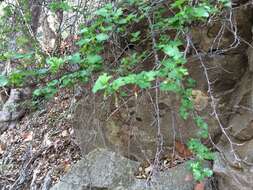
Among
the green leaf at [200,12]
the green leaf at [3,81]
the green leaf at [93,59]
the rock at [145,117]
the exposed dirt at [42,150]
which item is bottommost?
the exposed dirt at [42,150]

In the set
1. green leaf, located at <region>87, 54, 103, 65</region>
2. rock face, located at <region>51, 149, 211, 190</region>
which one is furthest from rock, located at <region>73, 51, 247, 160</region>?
green leaf, located at <region>87, 54, 103, 65</region>

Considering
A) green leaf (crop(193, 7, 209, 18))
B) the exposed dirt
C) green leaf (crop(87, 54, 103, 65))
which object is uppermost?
green leaf (crop(193, 7, 209, 18))

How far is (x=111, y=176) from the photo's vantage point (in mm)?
3520

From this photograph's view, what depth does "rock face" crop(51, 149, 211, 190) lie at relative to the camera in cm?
323

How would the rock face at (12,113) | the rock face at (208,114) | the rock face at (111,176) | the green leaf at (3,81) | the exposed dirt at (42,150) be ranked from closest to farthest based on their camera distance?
1. the green leaf at (3,81)
2. the rock face at (208,114)
3. the rock face at (111,176)
4. the exposed dirt at (42,150)
5. the rock face at (12,113)

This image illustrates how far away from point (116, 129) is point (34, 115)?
1615mm

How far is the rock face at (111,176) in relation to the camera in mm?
3230

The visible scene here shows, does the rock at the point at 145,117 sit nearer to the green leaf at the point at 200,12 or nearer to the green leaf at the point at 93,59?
the green leaf at the point at 93,59

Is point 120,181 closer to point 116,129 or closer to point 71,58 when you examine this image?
point 116,129

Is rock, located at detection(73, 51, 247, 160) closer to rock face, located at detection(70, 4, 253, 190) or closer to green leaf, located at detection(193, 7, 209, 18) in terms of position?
rock face, located at detection(70, 4, 253, 190)

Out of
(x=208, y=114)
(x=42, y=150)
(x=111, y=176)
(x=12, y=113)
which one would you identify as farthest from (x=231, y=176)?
(x=12, y=113)

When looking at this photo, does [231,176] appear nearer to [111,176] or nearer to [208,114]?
[208,114]

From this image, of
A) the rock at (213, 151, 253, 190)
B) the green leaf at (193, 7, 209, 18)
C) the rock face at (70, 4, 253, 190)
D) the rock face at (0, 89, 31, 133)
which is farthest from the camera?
the rock face at (0, 89, 31, 133)

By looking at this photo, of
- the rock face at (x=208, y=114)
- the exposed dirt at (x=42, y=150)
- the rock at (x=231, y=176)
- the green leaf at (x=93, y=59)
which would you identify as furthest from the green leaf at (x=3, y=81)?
the rock at (x=231, y=176)
